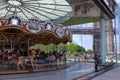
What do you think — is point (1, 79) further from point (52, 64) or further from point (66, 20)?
point (66, 20)

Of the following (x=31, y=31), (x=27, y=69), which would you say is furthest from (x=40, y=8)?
(x=27, y=69)

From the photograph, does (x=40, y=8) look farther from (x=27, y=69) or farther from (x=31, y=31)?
(x=27, y=69)

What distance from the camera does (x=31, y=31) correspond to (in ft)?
77.7

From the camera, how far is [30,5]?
1389 inches

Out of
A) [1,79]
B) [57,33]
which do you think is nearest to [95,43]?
[57,33]

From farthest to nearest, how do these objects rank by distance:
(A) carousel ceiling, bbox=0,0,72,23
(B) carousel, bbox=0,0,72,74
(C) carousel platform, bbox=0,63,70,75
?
1. (A) carousel ceiling, bbox=0,0,72,23
2. (B) carousel, bbox=0,0,72,74
3. (C) carousel platform, bbox=0,63,70,75

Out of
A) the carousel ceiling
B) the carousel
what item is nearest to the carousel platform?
the carousel

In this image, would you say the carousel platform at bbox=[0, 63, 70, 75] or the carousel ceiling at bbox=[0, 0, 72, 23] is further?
the carousel ceiling at bbox=[0, 0, 72, 23]

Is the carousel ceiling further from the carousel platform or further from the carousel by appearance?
the carousel platform

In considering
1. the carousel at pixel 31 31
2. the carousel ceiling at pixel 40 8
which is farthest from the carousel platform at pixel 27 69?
the carousel ceiling at pixel 40 8

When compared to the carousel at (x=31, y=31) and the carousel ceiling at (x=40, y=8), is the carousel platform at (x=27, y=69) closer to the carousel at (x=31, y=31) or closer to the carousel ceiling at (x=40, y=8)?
the carousel at (x=31, y=31)

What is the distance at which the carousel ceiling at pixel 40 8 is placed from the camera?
3400 cm

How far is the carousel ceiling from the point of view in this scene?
34.0 metres

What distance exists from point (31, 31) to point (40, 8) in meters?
13.3
